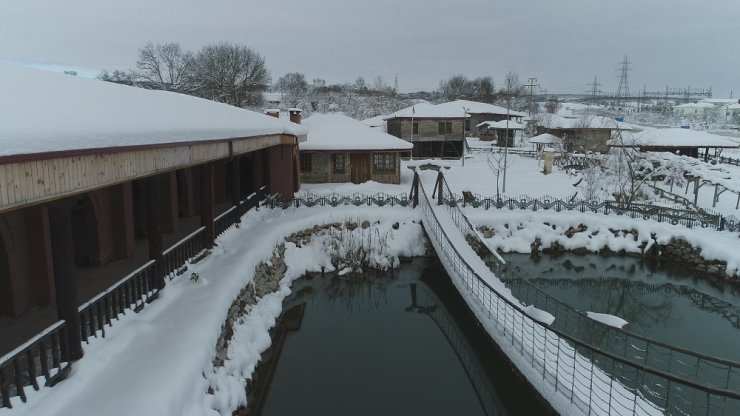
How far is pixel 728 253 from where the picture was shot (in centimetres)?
1889

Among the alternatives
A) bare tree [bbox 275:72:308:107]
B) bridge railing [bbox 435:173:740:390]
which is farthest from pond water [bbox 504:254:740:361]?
bare tree [bbox 275:72:308:107]

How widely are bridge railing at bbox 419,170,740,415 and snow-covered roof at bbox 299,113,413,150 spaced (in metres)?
15.8

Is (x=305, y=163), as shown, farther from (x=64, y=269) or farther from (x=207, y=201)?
(x=64, y=269)

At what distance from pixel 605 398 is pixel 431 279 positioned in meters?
9.82

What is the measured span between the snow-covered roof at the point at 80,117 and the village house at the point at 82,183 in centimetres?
2

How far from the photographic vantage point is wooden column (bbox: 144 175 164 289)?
33.5ft

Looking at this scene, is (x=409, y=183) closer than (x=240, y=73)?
Yes

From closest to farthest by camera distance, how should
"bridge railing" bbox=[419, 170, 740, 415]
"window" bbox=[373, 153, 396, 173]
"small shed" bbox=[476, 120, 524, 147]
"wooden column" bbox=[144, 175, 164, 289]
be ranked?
"bridge railing" bbox=[419, 170, 740, 415]
"wooden column" bbox=[144, 175, 164, 289]
"window" bbox=[373, 153, 396, 173]
"small shed" bbox=[476, 120, 524, 147]

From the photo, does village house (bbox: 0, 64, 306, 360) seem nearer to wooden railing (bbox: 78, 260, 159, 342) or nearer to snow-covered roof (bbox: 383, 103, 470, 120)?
wooden railing (bbox: 78, 260, 159, 342)

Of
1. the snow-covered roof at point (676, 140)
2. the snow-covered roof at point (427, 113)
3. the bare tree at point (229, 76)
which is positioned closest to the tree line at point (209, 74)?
the bare tree at point (229, 76)

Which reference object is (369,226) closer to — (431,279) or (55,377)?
(431,279)

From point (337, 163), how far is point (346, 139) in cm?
158

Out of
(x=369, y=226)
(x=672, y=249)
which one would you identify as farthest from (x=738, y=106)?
(x=369, y=226)

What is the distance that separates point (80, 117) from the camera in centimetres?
699
